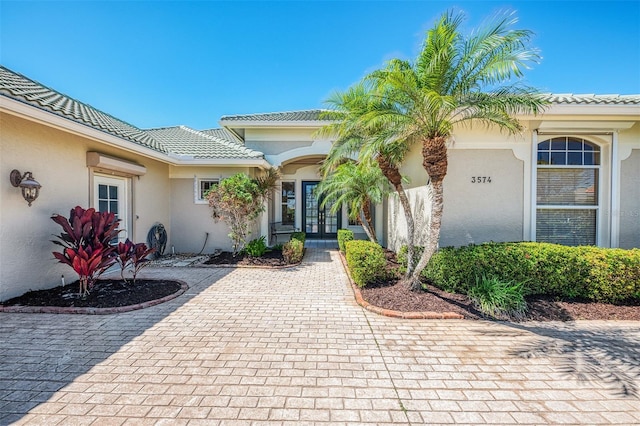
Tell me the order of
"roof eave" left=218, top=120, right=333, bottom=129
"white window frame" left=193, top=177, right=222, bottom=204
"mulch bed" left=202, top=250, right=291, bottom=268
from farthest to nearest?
1. "roof eave" left=218, top=120, right=333, bottom=129
2. "white window frame" left=193, top=177, right=222, bottom=204
3. "mulch bed" left=202, top=250, right=291, bottom=268

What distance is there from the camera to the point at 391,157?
6547 millimetres

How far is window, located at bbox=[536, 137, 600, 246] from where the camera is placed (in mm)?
7562

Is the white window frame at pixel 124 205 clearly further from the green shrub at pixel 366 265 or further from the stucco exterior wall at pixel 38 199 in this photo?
the green shrub at pixel 366 265

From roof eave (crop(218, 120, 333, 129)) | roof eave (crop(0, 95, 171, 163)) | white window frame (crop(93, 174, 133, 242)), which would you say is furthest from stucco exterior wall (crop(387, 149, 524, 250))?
white window frame (crop(93, 174, 133, 242))

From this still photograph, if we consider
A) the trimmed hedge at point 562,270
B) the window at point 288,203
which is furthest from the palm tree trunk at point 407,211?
the window at point 288,203

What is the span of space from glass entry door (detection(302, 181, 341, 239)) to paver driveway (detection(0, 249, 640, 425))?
32.1 feet

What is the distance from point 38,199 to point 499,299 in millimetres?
9304

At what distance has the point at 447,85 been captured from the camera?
5.39 metres

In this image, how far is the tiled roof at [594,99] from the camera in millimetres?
7090

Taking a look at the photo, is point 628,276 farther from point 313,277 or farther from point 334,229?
point 334,229

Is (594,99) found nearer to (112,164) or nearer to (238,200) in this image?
(238,200)

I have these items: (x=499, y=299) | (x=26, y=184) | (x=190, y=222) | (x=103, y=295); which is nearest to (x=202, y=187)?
(x=190, y=222)

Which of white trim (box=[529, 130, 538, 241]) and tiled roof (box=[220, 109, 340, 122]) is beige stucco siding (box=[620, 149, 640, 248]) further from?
tiled roof (box=[220, 109, 340, 122])

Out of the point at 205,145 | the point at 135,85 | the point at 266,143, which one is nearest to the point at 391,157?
the point at 266,143
